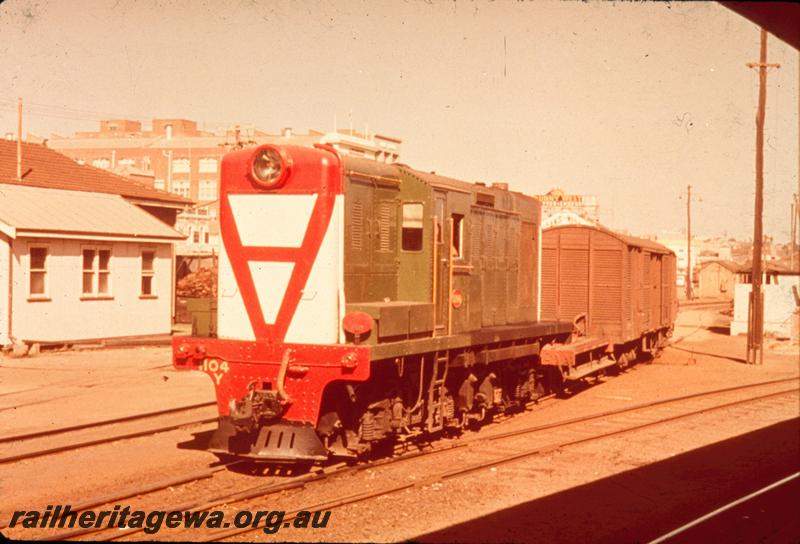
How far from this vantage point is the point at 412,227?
11375 mm

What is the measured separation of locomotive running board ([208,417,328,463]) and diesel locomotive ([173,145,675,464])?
13 mm

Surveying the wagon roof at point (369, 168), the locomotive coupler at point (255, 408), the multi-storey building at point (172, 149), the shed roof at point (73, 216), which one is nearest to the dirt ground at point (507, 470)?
the locomotive coupler at point (255, 408)

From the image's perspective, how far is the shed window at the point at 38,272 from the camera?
23078mm

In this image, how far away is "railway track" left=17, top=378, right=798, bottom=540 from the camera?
8.20 m

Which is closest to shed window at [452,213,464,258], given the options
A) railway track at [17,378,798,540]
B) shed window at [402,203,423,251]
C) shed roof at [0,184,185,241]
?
shed window at [402,203,423,251]

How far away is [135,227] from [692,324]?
32.5 metres

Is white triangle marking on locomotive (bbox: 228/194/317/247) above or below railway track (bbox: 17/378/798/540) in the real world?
above

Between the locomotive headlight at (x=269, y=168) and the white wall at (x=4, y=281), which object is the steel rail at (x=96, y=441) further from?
the white wall at (x=4, y=281)

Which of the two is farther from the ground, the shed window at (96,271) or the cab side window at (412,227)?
the cab side window at (412,227)

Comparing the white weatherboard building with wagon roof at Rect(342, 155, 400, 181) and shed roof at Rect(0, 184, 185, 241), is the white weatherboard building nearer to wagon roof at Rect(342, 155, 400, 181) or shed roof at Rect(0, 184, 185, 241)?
shed roof at Rect(0, 184, 185, 241)

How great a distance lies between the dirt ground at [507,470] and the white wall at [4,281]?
2.86m

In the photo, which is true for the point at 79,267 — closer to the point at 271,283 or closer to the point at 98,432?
the point at 98,432

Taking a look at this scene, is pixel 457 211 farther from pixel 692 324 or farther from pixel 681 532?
pixel 692 324

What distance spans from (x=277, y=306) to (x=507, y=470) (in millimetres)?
3569
